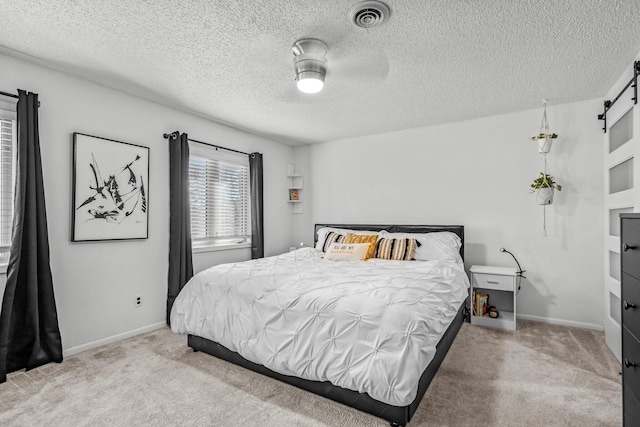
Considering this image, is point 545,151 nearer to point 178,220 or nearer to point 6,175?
point 178,220

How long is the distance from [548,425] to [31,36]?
154 inches

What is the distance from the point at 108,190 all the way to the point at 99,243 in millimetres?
484

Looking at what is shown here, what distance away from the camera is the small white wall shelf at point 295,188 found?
203 inches

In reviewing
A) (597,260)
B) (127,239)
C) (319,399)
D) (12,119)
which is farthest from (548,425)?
(12,119)

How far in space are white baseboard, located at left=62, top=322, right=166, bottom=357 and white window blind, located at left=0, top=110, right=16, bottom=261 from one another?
0.89m

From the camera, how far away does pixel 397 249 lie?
3529 millimetres

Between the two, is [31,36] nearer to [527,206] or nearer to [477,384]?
[477,384]

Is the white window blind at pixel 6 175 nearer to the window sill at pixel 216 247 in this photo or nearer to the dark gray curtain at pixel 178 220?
the dark gray curtain at pixel 178 220

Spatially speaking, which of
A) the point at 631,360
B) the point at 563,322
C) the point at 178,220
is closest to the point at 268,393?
the point at 631,360

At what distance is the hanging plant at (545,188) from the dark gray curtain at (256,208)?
3218 millimetres

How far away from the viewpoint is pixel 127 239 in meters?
3.11

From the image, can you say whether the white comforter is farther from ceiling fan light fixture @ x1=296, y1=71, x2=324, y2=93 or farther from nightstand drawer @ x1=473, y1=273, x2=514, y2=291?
ceiling fan light fixture @ x1=296, y1=71, x2=324, y2=93

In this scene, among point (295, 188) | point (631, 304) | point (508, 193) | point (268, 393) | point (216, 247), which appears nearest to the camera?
point (631, 304)

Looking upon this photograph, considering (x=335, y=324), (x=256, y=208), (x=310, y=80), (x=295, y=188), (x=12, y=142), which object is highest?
(x=310, y=80)
